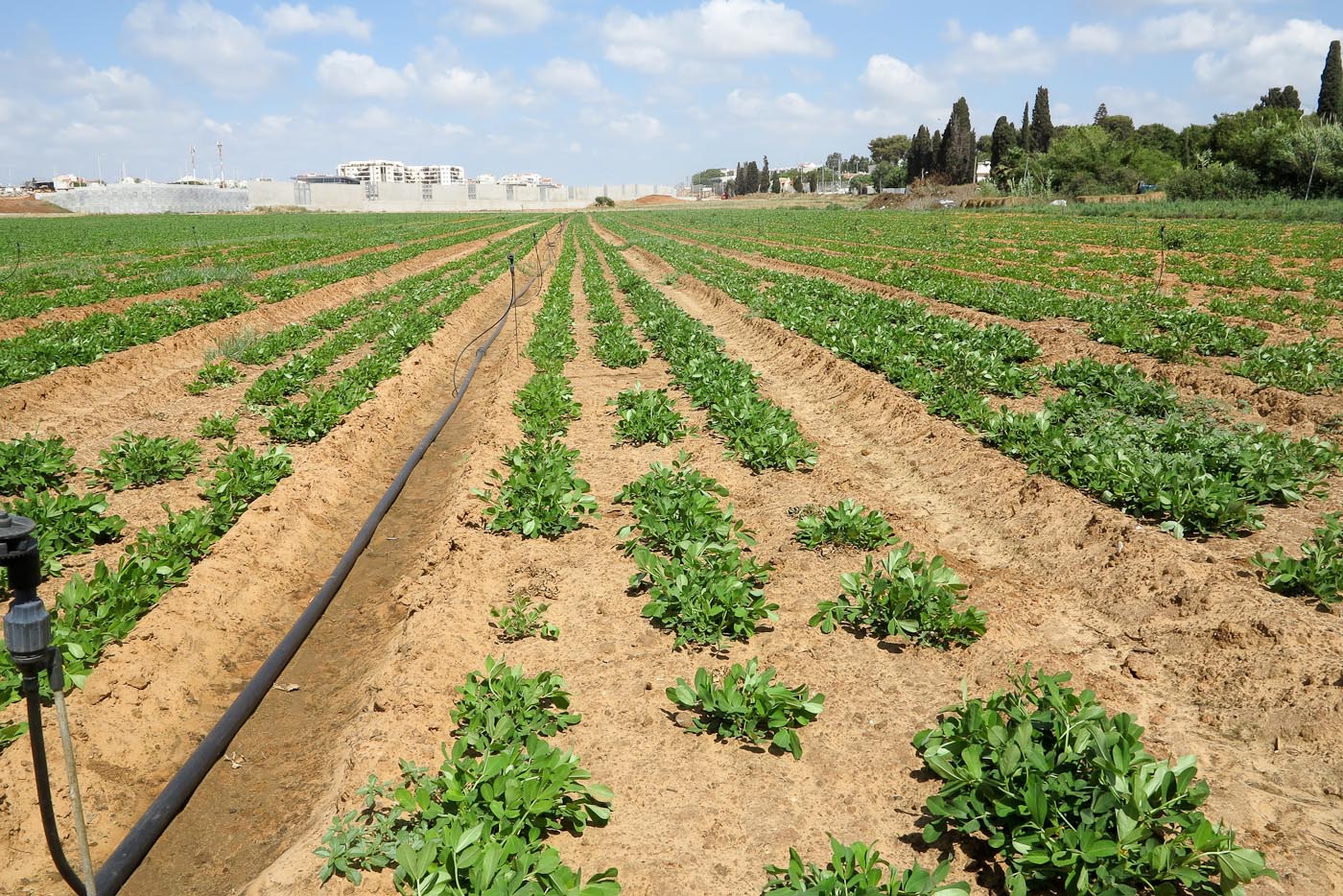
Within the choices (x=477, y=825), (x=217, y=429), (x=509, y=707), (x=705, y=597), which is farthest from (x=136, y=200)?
(x=477, y=825)

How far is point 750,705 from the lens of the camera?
4.41 meters

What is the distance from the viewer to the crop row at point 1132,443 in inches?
257

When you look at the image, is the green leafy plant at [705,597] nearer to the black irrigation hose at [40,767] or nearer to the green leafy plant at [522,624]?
the green leafy plant at [522,624]

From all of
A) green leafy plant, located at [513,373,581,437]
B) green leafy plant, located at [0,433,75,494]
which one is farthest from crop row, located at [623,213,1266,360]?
green leafy plant, located at [0,433,75,494]

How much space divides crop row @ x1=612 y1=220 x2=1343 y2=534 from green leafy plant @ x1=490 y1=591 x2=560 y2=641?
16.7ft

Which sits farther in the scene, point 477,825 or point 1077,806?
point 477,825

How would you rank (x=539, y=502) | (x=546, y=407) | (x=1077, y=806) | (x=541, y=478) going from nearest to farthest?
(x=1077, y=806) → (x=539, y=502) → (x=541, y=478) → (x=546, y=407)

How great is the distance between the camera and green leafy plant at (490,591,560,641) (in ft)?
18.7

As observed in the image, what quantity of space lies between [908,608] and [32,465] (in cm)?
904

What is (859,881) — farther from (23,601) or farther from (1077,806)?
(23,601)

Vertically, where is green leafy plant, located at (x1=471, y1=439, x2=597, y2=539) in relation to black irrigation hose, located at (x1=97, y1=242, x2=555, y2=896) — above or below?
above

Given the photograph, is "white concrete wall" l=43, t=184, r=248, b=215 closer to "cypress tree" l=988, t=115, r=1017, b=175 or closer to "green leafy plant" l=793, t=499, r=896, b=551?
"cypress tree" l=988, t=115, r=1017, b=175

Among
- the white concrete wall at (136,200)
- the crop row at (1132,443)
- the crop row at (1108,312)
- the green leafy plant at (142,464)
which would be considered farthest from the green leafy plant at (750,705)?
the white concrete wall at (136,200)

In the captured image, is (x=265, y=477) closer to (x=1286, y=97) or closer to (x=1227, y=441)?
(x=1227, y=441)
